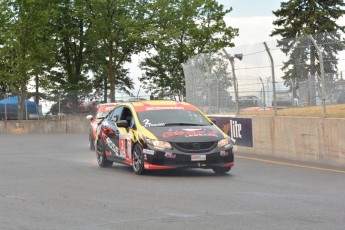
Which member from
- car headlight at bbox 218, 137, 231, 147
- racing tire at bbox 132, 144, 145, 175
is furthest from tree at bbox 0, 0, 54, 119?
car headlight at bbox 218, 137, 231, 147

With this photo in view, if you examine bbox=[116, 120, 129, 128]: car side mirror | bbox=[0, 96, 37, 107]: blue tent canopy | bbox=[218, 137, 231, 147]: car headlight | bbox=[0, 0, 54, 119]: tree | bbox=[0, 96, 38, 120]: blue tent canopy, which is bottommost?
bbox=[218, 137, 231, 147]: car headlight

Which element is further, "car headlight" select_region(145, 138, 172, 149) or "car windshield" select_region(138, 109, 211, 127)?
"car windshield" select_region(138, 109, 211, 127)

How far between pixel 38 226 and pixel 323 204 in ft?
12.0

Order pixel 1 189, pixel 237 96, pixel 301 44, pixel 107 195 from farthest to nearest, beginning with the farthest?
1. pixel 237 96
2. pixel 301 44
3. pixel 1 189
4. pixel 107 195

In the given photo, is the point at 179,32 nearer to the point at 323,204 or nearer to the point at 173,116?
the point at 173,116

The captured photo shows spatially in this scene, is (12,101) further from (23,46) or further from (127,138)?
(127,138)

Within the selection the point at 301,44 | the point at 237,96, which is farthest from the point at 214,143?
the point at 237,96

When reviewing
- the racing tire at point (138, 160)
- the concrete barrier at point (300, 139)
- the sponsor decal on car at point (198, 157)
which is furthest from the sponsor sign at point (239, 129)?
the sponsor decal on car at point (198, 157)

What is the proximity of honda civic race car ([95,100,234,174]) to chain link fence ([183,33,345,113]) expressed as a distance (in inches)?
137

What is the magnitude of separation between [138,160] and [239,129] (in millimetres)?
7393

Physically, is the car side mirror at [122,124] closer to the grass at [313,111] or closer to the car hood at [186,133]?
the car hood at [186,133]

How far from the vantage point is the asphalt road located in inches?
293

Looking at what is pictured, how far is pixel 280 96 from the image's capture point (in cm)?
1794

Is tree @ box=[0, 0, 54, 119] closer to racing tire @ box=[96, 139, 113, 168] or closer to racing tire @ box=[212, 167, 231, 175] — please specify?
racing tire @ box=[96, 139, 113, 168]
